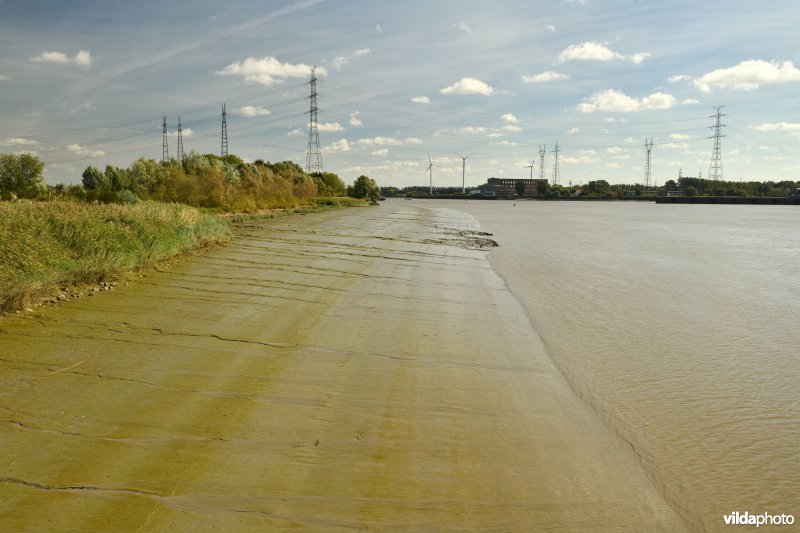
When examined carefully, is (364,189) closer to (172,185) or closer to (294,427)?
(172,185)

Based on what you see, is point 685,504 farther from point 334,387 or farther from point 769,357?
point 769,357

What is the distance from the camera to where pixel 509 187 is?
18525 cm

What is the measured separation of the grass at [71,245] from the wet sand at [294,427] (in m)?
0.68

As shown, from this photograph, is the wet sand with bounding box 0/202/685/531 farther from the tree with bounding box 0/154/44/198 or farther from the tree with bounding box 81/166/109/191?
the tree with bounding box 0/154/44/198

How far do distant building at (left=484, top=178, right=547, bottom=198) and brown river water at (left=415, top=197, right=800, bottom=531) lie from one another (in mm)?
152364

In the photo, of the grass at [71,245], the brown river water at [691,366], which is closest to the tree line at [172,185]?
the grass at [71,245]

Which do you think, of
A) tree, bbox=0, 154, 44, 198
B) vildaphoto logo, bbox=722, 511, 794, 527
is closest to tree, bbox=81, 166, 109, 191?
tree, bbox=0, 154, 44, 198

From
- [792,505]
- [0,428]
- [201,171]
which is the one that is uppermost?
[201,171]

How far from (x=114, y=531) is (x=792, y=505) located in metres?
4.26

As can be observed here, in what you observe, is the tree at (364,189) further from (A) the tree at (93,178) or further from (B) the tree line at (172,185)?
(A) the tree at (93,178)

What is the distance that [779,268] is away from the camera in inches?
691

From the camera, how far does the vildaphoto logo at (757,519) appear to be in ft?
12.1

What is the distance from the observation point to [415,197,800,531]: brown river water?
423cm

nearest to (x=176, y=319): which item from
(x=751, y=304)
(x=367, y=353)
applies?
(x=367, y=353)
